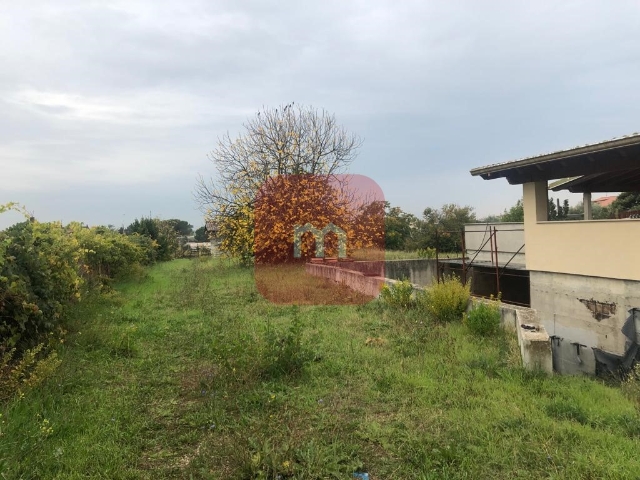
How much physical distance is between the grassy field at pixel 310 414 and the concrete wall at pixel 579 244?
348cm

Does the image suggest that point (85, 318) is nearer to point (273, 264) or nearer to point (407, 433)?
point (407, 433)

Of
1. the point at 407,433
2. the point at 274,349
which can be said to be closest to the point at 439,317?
the point at 274,349

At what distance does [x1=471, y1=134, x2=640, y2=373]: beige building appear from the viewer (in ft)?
24.3

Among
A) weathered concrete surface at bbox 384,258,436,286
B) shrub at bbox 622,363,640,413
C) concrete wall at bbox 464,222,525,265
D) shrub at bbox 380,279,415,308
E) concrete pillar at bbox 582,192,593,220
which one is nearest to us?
shrub at bbox 622,363,640,413

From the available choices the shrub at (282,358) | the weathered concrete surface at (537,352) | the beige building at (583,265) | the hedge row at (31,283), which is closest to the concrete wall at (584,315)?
the beige building at (583,265)

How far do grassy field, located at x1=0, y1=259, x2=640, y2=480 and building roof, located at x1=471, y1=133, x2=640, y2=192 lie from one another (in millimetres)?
4027

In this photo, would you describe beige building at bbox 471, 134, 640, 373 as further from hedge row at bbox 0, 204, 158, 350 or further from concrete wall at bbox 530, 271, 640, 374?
hedge row at bbox 0, 204, 158, 350

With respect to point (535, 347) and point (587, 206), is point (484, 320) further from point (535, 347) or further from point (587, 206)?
point (587, 206)

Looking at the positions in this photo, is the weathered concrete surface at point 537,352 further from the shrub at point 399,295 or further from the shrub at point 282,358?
the shrub at point 399,295

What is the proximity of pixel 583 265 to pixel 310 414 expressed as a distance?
24.0 feet

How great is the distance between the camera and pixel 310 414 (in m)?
3.60

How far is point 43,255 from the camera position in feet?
18.2

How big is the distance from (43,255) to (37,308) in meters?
1.34

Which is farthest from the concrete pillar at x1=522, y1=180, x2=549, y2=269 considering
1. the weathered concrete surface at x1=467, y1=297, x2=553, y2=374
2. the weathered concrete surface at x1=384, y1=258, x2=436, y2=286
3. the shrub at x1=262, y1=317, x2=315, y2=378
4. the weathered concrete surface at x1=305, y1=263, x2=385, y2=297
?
the shrub at x1=262, y1=317, x2=315, y2=378
